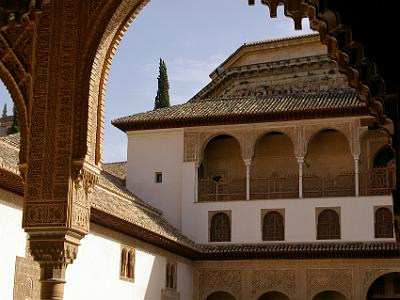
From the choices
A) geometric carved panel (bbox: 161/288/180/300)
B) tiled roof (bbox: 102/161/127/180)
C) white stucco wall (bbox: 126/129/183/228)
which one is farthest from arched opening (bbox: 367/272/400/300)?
tiled roof (bbox: 102/161/127/180)

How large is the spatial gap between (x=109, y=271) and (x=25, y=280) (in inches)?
182

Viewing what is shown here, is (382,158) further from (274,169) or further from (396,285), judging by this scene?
(396,285)

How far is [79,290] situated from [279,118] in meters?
11.1

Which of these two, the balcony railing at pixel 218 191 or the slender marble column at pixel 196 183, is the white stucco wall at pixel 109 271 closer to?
the slender marble column at pixel 196 183

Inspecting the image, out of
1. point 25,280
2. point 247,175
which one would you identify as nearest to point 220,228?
point 247,175

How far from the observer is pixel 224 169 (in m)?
29.8

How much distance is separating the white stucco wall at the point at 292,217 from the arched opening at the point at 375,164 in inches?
19.0

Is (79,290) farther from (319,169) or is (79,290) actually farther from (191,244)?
A: (319,169)

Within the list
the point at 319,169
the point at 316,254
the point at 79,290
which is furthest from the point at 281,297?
the point at 79,290

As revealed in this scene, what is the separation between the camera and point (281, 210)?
2731cm

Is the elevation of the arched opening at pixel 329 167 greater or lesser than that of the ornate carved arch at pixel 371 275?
greater

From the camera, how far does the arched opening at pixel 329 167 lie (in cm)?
2742

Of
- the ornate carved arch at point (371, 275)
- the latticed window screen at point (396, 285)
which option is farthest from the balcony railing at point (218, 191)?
the latticed window screen at point (396, 285)

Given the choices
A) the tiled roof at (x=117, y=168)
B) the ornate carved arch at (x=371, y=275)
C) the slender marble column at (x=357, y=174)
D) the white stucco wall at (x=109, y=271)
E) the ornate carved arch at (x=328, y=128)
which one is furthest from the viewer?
the tiled roof at (x=117, y=168)
